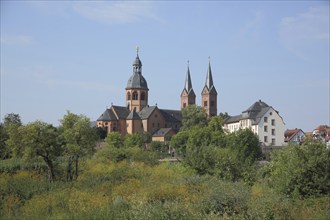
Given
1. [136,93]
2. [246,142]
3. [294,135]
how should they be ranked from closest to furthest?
1. [246,142]
2. [294,135]
3. [136,93]

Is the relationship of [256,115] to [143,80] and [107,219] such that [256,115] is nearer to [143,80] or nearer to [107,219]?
[143,80]

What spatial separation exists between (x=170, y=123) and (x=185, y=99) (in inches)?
440

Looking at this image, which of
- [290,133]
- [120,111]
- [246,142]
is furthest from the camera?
[120,111]

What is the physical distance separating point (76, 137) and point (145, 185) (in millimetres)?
10582

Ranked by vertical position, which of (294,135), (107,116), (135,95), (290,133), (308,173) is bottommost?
(308,173)

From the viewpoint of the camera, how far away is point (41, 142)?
1136 inches

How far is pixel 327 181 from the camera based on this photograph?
2030 cm

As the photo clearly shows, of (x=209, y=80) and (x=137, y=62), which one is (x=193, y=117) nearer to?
(x=209, y=80)

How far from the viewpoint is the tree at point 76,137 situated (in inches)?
1206

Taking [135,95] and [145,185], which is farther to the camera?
[135,95]

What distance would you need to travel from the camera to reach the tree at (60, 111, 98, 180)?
30.6 m

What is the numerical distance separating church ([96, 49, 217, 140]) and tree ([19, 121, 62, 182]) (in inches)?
2860

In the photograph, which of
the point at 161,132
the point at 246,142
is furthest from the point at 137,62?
the point at 246,142

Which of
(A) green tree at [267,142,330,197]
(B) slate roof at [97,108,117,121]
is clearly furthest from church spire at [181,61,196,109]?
(A) green tree at [267,142,330,197]
